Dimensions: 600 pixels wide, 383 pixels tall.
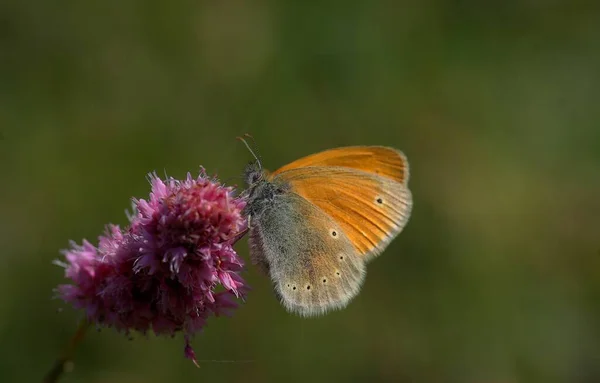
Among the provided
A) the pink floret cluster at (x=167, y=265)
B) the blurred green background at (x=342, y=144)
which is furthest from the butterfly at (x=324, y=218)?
the blurred green background at (x=342, y=144)

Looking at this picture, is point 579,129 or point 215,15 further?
point 579,129

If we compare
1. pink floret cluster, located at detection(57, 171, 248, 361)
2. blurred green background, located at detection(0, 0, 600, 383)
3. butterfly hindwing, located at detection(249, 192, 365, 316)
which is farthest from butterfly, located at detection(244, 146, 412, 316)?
blurred green background, located at detection(0, 0, 600, 383)

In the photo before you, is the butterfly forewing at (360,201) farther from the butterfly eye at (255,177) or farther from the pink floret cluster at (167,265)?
the pink floret cluster at (167,265)

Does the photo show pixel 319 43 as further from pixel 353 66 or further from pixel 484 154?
pixel 484 154

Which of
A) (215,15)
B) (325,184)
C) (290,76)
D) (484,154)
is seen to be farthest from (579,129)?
(325,184)

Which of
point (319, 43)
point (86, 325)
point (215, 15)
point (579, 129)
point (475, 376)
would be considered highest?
point (215, 15)

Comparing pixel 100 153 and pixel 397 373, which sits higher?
pixel 100 153
